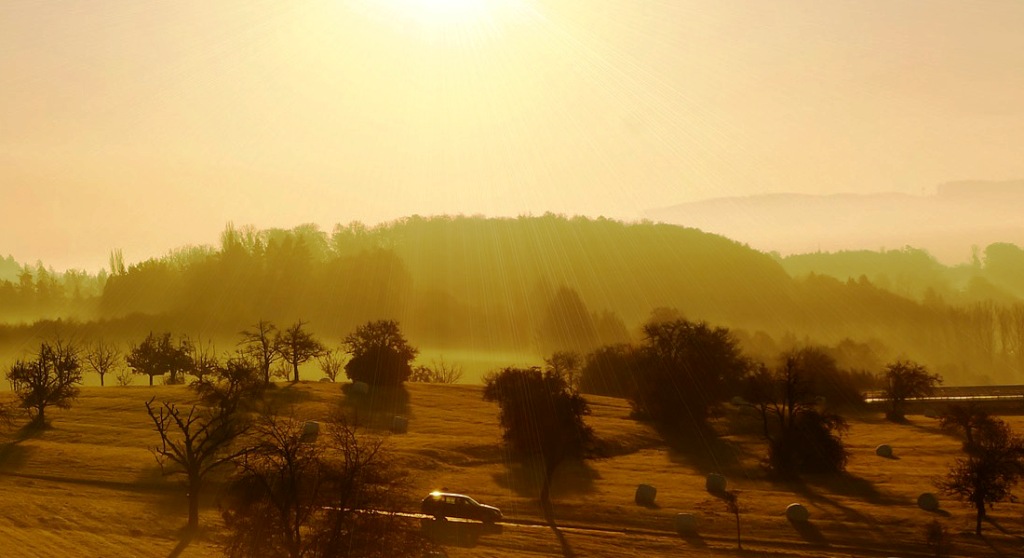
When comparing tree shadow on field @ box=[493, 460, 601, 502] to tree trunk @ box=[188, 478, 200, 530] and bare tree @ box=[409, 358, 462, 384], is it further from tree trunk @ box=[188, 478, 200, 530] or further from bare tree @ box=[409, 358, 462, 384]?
bare tree @ box=[409, 358, 462, 384]

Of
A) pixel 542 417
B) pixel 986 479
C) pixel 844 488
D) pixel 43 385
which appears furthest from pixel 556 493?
pixel 43 385

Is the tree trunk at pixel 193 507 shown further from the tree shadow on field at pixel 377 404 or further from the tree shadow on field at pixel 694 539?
the tree shadow on field at pixel 377 404

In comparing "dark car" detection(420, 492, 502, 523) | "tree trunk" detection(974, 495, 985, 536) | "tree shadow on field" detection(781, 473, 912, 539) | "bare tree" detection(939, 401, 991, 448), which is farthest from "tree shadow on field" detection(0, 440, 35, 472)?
"bare tree" detection(939, 401, 991, 448)

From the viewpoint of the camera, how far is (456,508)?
5000cm

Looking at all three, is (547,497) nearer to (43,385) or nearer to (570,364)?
(43,385)

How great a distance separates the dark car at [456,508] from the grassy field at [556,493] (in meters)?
1.88

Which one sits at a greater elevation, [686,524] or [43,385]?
[43,385]


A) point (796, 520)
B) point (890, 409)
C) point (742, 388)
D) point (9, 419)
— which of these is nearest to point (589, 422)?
point (742, 388)

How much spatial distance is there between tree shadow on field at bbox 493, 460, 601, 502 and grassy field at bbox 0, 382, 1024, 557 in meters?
0.18

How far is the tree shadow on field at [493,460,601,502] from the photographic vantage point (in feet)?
202

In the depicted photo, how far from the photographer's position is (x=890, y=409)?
4481 inches

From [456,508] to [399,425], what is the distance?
31461mm

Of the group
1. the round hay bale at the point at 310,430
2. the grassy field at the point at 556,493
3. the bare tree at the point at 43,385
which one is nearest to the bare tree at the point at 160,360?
the grassy field at the point at 556,493

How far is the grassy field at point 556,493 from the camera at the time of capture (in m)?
46.5
